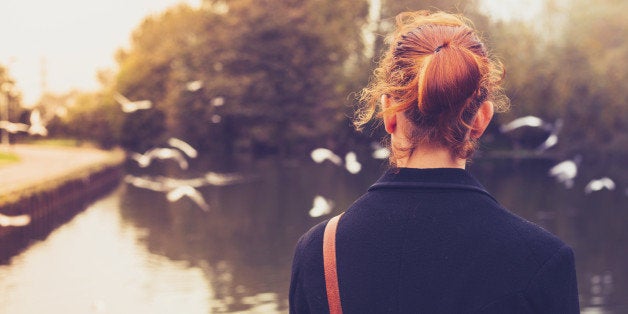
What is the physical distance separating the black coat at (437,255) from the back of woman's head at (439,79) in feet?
0.22

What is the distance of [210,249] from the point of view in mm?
22547

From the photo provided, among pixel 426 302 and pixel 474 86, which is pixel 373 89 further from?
pixel 426 302

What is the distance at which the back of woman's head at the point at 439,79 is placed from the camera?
148 cm

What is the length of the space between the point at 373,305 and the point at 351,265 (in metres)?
0.08

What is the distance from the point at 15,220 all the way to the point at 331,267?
2480cm

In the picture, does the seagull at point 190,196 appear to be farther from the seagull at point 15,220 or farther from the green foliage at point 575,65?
the green foliage at point 575,65

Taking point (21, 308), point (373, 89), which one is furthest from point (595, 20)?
point (373, 89)

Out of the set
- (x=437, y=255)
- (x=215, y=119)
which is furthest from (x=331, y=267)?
(x=215, y=119)

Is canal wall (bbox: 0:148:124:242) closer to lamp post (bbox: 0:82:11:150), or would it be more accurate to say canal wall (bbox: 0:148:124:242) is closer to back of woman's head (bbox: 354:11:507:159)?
lamp post (bbox: 0:82:11:150)

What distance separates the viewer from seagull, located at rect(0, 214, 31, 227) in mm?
23547

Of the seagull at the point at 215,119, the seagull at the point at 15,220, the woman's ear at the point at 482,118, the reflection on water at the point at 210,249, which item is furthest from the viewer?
the seagull at the point at 215,119

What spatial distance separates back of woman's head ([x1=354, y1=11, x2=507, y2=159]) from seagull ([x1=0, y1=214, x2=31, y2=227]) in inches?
908

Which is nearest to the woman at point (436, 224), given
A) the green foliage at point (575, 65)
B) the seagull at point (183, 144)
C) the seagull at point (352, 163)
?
the seagull at point (352, 163)

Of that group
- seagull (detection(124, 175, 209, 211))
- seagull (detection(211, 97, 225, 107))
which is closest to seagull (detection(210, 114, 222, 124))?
seagull (detection(211, 97, 225, 107))
